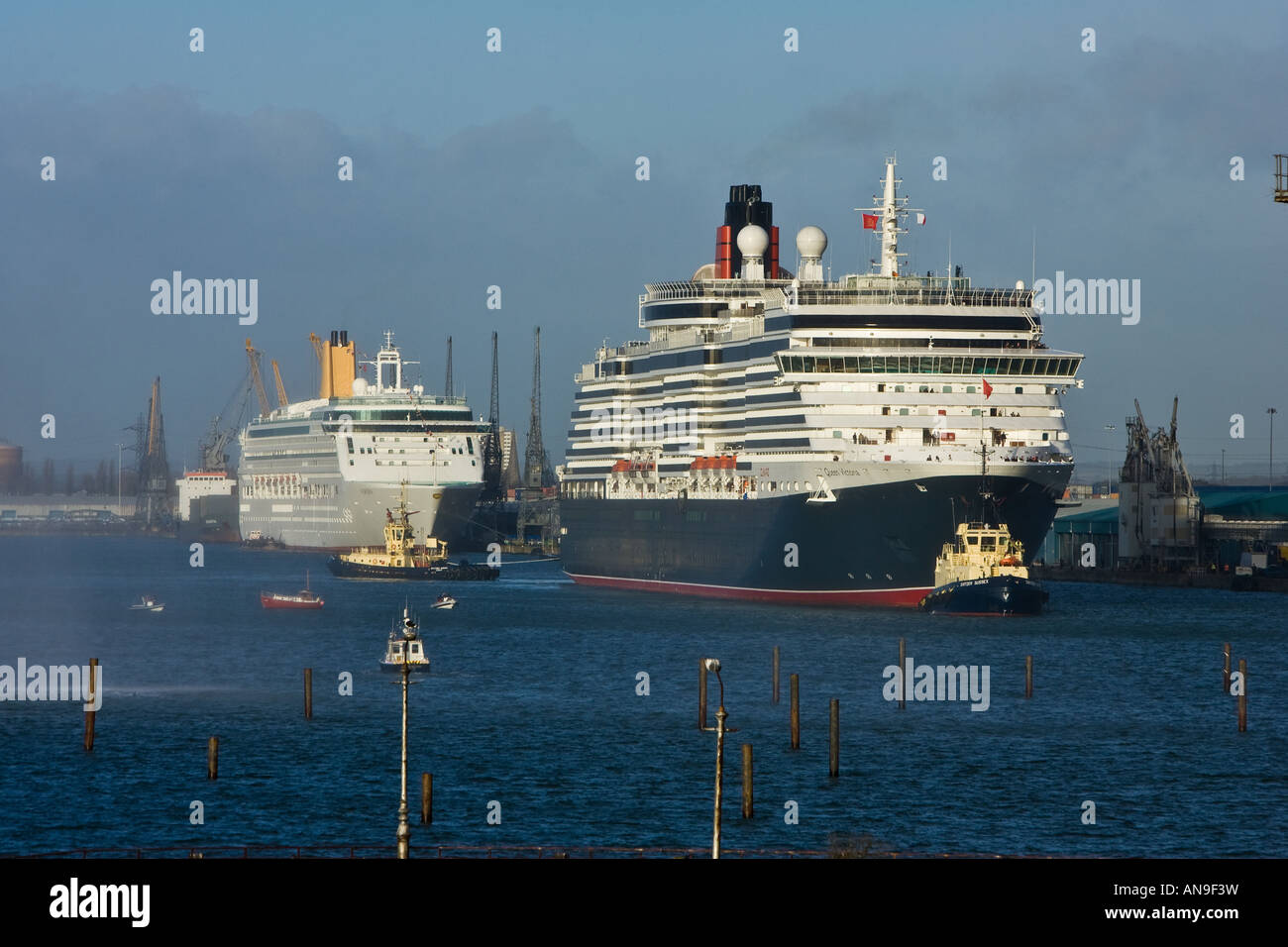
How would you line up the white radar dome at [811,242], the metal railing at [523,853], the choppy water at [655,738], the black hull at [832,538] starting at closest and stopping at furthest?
the metal railing at [523,853]
the choppy water at [655,738]
the black hull at [832,538]
the white radar dome at [811,242]

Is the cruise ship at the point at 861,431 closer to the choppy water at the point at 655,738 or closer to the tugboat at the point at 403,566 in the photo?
the choppy water at the point at 655,738

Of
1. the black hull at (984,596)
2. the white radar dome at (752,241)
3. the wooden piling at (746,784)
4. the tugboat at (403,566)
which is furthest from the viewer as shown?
the tugboat at (403,566)

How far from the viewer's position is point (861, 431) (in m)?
99.1

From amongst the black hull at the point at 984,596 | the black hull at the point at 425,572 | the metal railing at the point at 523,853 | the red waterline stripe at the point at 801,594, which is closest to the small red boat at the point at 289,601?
the red waterline stripe at the point at 801,594

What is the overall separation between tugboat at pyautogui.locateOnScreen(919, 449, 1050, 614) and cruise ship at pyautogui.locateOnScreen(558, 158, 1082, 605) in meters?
0.73

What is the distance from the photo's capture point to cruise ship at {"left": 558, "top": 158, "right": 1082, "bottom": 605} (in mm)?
96875

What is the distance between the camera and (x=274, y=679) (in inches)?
3196

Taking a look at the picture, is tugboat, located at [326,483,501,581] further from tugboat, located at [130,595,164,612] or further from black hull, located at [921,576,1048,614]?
black hull, located at [921,576,1048,614]

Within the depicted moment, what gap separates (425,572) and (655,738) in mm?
89663

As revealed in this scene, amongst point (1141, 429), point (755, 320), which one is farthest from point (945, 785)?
point (1141, 429)

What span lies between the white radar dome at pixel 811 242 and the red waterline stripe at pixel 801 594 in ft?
66.4

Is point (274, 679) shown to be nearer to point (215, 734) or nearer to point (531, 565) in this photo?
point (215, 734)

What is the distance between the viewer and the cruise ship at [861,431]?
96.9m

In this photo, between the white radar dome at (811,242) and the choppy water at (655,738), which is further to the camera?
the white radar dome at (811,242)
